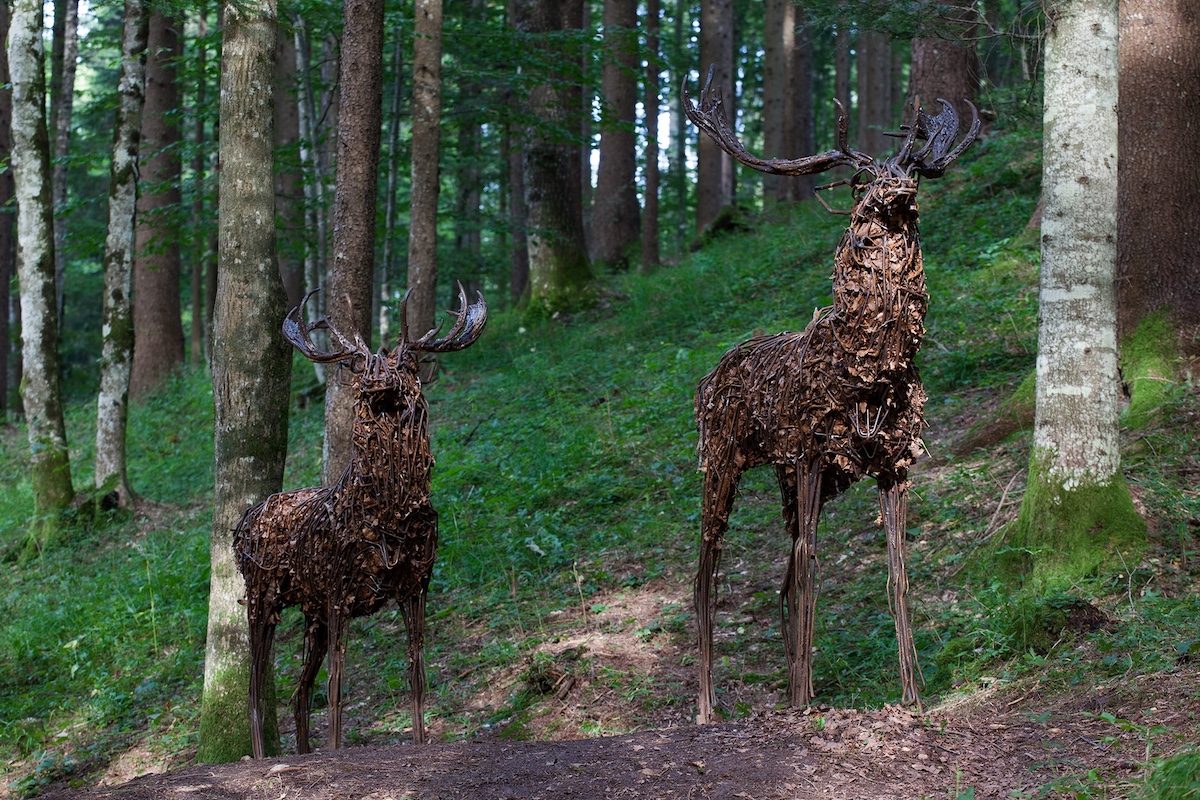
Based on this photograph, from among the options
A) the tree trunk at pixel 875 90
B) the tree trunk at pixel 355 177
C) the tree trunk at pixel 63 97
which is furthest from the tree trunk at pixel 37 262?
the tree trunk at pixel 875 90

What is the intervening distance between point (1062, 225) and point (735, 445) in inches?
95.1

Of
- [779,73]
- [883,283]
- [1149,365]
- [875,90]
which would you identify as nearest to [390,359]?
[883,283]

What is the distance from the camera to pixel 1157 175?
8.04 metres

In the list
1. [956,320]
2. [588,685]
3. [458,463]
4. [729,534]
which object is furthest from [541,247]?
[588,685]

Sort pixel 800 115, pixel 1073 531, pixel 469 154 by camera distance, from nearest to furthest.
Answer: pixel 1073 531
pixel 469 154
pixel 800 115

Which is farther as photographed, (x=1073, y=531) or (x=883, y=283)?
(x=1073, y=531)

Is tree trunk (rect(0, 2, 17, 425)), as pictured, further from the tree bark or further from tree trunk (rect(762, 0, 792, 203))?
the tree bark

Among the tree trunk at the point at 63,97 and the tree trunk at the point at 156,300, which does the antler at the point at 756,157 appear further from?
the tree trunk at the point at 156,300

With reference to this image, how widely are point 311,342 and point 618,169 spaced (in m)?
16.7

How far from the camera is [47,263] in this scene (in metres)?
12.4

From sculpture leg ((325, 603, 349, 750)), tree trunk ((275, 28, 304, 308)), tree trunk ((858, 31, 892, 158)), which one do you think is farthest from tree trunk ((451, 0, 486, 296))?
tree trunk ((858, 31, 892, 158))

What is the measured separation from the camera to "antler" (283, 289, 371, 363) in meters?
5.59

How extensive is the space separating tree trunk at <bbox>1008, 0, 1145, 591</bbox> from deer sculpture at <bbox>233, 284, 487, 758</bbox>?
3.47 m

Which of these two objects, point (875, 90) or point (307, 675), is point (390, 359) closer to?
point (307, 675)
